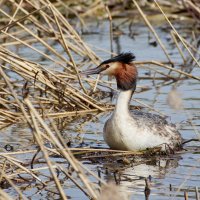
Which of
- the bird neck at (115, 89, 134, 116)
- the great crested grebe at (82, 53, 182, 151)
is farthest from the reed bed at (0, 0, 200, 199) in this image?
the bird neck at (115, 89, 134, 116)

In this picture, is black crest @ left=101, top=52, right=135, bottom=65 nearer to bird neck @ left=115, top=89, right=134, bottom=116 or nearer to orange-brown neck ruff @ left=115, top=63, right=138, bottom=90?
orange-brown neck ruff @ left=115, top=63, right=138, bottom=90

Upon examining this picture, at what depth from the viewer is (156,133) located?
8414 mm

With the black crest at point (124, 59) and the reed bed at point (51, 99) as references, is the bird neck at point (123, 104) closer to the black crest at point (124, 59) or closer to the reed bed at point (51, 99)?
the black crest at point (124, 59)

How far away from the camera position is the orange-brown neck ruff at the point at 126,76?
28.0ft

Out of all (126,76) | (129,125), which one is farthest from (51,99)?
(129,125)

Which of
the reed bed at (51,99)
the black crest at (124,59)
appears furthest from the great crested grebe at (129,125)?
the reed bed at (51,99)

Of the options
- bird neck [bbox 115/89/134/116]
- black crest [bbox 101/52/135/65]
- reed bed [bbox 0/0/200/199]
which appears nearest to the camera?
reed bed [bbox 0/0/200/199]

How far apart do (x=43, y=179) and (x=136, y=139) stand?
4.52 ft

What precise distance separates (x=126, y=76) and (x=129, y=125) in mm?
570

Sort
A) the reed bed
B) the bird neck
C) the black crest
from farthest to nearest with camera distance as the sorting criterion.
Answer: the black crest, the bird neck, the reed bed

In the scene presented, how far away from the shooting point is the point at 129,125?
8.27 m

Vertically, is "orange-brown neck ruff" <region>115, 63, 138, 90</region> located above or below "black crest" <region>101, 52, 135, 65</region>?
below

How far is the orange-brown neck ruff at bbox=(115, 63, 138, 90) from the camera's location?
8.52m

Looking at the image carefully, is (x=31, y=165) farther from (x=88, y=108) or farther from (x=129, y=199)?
(x=88, y=108)
